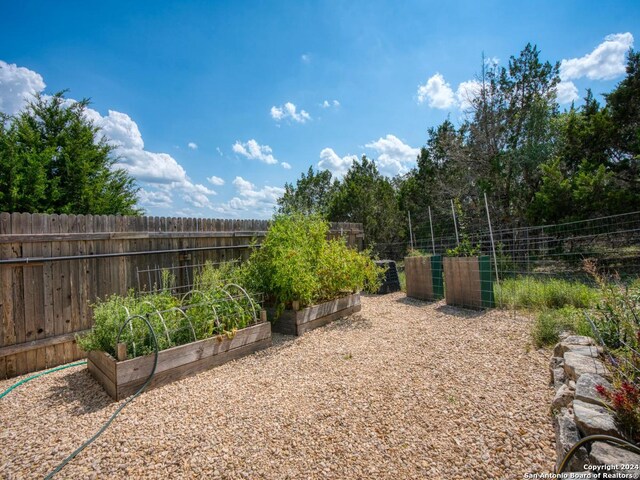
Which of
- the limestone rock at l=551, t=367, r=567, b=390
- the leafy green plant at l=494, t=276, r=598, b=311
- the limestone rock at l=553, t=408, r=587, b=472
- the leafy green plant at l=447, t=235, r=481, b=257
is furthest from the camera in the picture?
the leafy green plant at l=447, t=235, r=481, b=257

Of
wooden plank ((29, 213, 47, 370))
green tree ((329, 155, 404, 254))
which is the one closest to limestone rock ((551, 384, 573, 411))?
wooden plank ((29, 213, 47, 370))

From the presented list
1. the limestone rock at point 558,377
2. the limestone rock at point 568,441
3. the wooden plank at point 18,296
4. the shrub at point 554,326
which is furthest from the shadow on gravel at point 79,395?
the shrub at point 554,326

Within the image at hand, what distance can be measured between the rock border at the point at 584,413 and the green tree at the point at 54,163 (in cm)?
1118

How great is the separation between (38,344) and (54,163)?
853cm

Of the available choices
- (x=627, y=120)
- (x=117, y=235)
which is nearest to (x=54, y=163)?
(x=117, y=235)

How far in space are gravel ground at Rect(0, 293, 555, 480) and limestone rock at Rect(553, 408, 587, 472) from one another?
15 centimetres

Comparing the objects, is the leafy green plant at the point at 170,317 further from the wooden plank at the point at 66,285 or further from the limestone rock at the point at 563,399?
the limestone rock at the point at 563,399

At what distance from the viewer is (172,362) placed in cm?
323

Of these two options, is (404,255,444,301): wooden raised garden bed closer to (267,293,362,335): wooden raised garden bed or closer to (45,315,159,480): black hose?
(267,293,362,335): wooden raised garden bed

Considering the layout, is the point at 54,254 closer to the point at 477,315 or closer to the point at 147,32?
the point at 147,32

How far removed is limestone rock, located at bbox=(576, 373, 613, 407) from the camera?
1.84m

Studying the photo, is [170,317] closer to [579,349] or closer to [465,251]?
[579,349]

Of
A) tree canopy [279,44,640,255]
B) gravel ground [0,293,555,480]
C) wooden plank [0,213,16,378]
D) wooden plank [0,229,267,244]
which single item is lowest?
gravel ground [0,293,555,480]

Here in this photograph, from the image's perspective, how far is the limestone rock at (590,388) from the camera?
1.84m
